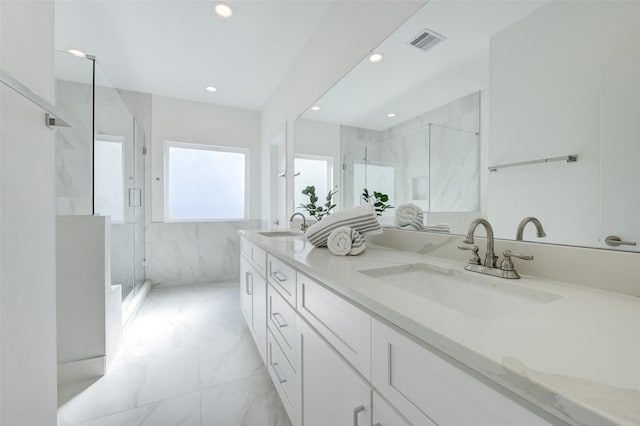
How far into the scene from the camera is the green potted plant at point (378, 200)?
1.45 meters

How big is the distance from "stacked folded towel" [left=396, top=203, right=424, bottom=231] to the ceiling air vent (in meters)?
0.70

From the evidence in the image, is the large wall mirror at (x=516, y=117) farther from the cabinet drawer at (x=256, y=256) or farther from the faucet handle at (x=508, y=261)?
the cabinet drawer at (x=256, y=256)

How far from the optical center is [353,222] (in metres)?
1.31

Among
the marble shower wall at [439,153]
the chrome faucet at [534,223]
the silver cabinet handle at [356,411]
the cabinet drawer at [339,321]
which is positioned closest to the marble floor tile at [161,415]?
the cabinet drawer at [339,321]

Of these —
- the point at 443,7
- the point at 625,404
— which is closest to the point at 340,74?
the point at 443,7

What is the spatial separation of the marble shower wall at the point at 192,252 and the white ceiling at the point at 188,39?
69.4 inches

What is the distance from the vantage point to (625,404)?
27 centimetres

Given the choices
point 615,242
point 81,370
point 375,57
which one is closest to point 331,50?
point 375,57

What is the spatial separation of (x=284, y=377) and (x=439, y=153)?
3.94 feet

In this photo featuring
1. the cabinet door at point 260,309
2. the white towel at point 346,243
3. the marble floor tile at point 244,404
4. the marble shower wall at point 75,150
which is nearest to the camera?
the white towel at point 346,243

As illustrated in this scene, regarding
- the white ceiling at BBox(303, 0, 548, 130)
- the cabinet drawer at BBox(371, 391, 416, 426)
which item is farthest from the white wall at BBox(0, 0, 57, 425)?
the white ceiling at BBox(303, 0, 548, 130)

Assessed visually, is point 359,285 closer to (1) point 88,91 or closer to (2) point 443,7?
(2) point 443,7

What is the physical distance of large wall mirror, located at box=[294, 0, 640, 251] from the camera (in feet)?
2.11

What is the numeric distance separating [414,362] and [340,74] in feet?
5.92
